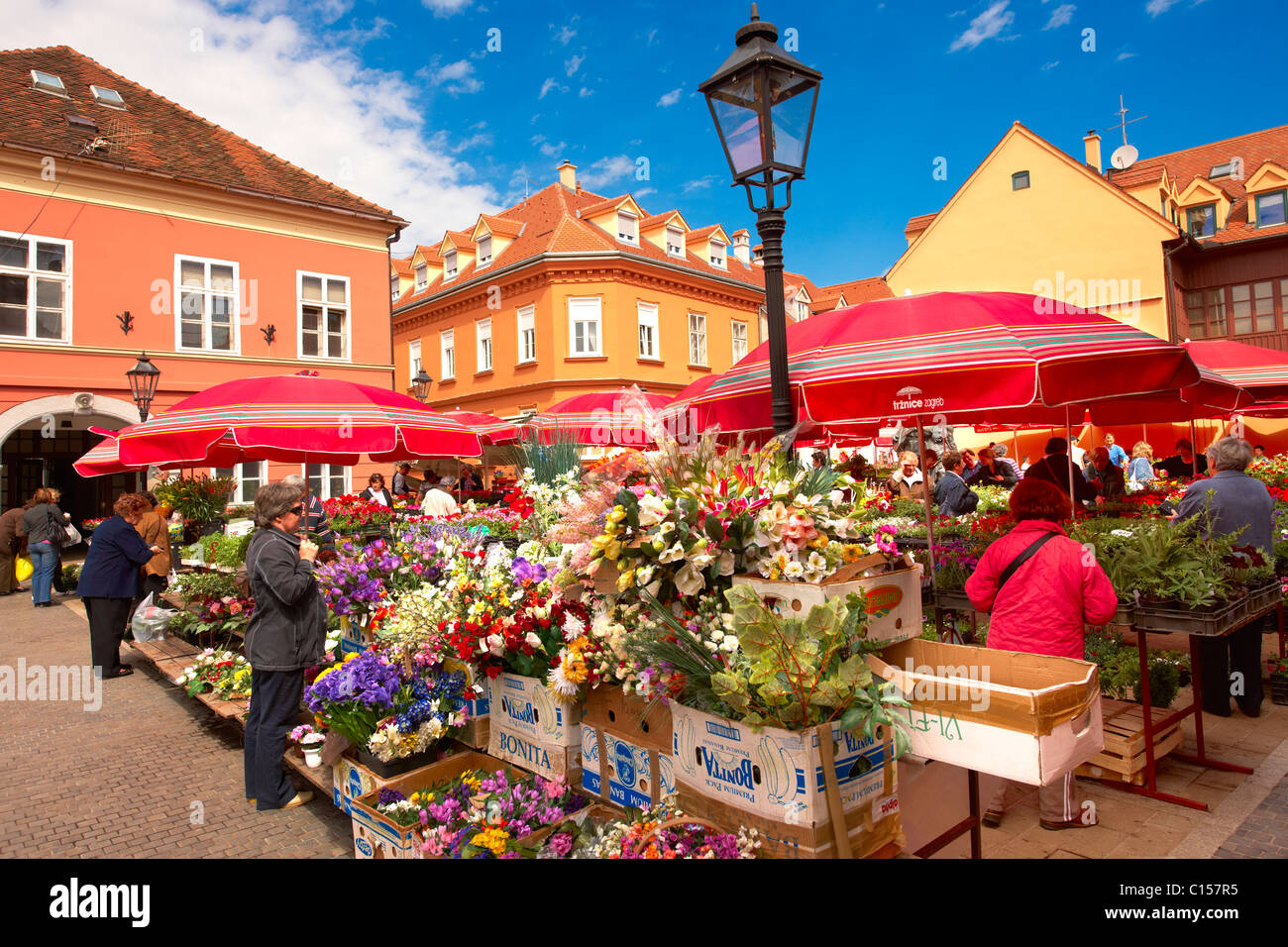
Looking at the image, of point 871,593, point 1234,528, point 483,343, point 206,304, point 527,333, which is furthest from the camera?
point 483,343

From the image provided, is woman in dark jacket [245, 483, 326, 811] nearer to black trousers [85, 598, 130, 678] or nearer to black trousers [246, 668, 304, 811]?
black trousers [246, 668, 304, 811]

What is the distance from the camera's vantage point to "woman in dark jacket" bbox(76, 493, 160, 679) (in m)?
7.24

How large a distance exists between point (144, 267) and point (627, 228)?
15.2 meters

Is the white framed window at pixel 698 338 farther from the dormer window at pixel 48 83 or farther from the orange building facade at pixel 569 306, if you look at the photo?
the dormer window at pixel 48 83

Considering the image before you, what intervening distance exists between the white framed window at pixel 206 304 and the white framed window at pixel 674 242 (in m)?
15.1

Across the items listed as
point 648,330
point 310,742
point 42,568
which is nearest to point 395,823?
point 310,742

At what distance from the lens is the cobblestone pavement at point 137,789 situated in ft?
13.4

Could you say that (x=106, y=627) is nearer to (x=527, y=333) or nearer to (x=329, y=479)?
(x=329, y=479)

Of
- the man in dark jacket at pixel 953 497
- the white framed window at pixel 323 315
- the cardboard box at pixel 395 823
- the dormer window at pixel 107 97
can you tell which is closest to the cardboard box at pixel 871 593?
the cardboard box at pixel 395 823

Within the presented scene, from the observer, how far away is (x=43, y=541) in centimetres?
1249

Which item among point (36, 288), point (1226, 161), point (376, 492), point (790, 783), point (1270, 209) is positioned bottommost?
point (790, 783)

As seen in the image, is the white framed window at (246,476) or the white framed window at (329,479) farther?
the white framed window at (329,479)

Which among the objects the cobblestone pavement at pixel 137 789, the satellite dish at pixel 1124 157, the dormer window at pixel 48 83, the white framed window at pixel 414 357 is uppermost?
the satellite dish at pixel 1124 157

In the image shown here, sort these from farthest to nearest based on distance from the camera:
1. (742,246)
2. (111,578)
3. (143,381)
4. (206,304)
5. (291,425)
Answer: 1. (742,246)
2. (206,304)
3. (143,381)
4. (111,578)
5. (291,425)
